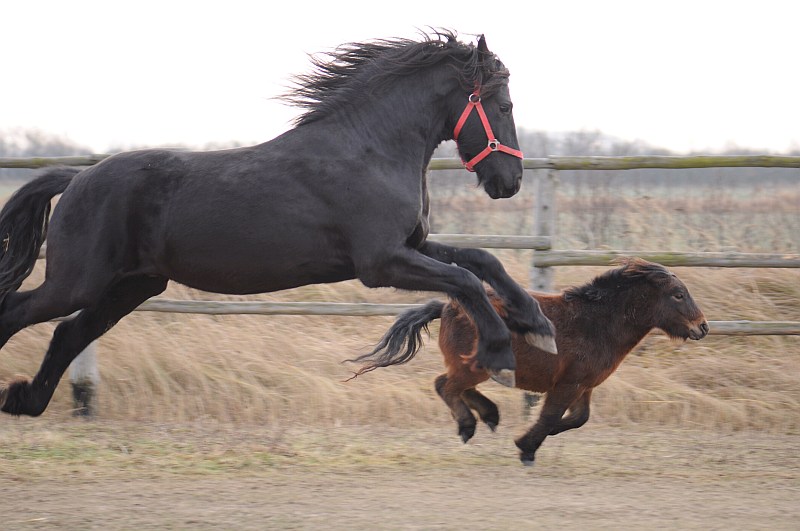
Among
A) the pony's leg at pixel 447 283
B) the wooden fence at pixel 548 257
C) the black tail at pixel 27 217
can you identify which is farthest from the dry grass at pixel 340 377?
the pony's leg at pixel 447 283

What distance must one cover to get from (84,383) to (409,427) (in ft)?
8.10

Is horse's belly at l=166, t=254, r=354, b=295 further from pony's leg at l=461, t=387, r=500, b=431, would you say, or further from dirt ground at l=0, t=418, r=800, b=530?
pony's leg at l=461, t=387, r=500, b=431

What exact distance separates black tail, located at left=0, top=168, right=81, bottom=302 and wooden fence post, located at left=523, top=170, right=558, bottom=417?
11.1ft

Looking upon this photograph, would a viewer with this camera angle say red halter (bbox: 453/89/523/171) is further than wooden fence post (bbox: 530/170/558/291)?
No

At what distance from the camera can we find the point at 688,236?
27.5 ft

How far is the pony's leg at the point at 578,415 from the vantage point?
5.69 meters

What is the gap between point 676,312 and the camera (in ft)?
18.5

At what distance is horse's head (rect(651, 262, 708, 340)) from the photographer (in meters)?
5.64

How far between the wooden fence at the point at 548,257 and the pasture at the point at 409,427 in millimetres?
403

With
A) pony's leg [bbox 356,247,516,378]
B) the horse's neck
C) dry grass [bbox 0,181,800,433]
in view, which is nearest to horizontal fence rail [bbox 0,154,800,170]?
dry grass [bbox 0,181,800,433]

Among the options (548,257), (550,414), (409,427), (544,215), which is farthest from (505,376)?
(544,215)

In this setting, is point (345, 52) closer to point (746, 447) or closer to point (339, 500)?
point (339, 500)

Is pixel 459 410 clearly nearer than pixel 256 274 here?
No

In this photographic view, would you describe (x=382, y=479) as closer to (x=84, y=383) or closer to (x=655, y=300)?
(x=655, y=300)
